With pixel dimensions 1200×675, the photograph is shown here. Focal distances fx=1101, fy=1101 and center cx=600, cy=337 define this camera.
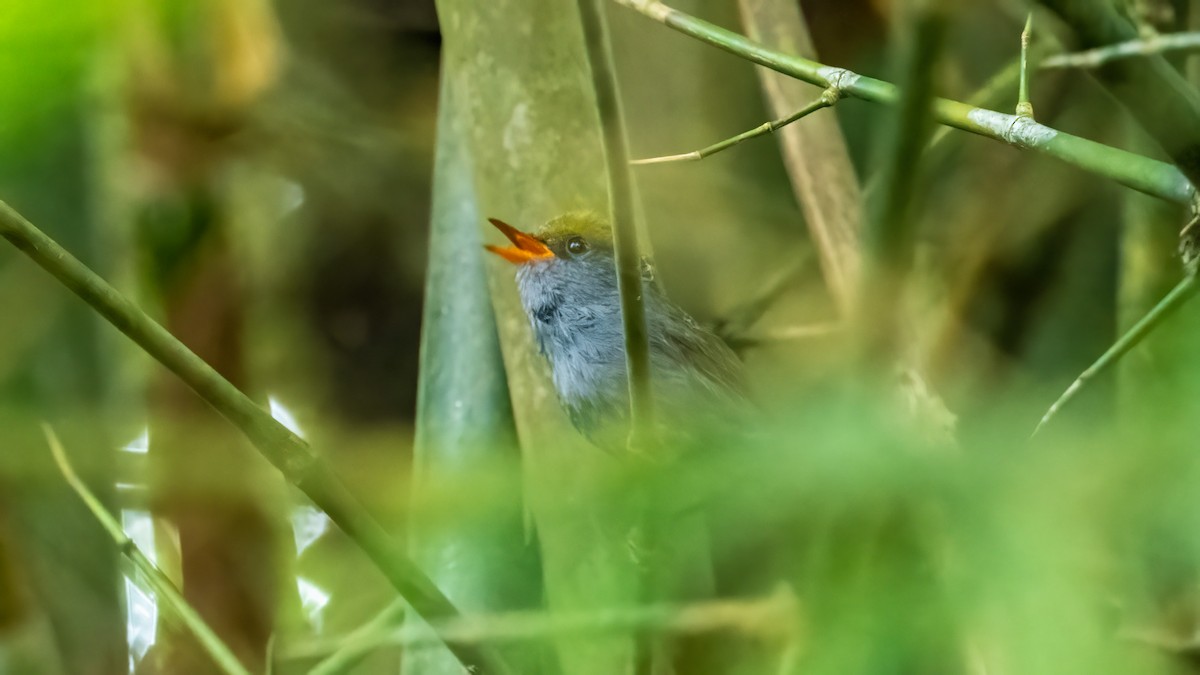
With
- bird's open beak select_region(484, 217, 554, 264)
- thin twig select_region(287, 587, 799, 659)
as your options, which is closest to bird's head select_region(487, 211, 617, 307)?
bird's open beak select_region(484, 217, 554, 264)

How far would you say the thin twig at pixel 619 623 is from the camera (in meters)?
0.77

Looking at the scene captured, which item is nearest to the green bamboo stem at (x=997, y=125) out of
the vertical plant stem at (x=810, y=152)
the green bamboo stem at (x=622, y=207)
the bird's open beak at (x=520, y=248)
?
the green bamboo stem at (x=622, y=207)

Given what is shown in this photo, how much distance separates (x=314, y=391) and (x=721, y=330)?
1249mm

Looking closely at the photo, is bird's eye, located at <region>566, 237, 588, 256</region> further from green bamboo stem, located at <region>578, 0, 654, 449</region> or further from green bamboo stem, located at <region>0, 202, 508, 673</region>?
green bamboo stem, located at <region>0, 202, 508, 673</region>

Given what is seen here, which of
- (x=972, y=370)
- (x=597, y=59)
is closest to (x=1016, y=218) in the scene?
(x=972, y=370)

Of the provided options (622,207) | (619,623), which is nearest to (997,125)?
(622,207)

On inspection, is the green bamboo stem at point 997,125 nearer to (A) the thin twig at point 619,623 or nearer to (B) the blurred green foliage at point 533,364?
(B) the blurred green foliage at point 533,364

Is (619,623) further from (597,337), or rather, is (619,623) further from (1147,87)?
(597,337)

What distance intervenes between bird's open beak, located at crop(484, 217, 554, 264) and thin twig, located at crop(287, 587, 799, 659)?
2.24ft

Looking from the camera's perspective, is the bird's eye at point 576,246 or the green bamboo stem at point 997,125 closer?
the green bamboo stem at point 997,125

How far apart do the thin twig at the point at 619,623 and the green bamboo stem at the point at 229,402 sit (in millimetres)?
103

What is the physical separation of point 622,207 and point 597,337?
3.44 ft

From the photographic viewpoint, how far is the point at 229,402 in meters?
0.99

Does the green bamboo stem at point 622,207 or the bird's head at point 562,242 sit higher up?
the bird's head at point 562,242
